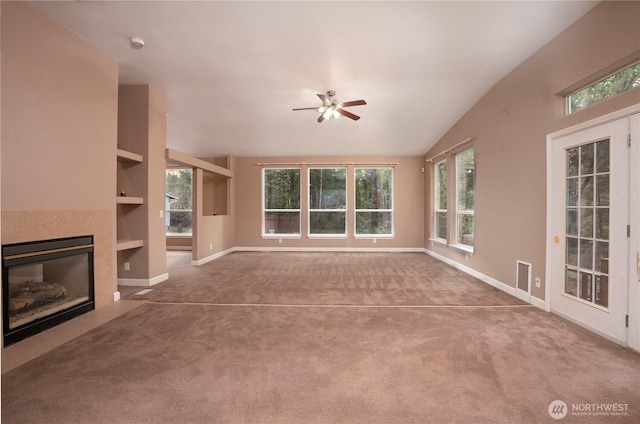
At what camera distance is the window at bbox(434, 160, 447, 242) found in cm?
711

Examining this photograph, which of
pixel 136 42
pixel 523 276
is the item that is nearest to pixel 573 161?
pixel 523 276

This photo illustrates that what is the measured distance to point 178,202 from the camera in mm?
8570

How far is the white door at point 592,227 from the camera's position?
2.81 m

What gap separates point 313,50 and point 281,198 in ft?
16.0

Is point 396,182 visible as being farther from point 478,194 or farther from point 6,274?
point 6,274

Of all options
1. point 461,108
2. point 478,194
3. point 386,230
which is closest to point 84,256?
point 478,194

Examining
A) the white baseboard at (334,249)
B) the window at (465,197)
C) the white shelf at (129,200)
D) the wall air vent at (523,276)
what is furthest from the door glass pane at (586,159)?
the white shelf at (129,200)

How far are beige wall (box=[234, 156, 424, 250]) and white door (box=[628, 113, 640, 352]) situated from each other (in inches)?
216

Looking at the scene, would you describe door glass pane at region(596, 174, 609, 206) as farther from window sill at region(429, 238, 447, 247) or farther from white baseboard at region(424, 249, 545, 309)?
window sill at region(429, 238, 447, 247)

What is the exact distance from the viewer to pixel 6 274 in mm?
2785

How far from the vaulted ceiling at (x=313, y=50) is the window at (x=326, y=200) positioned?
2271mm

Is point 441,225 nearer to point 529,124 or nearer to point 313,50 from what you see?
point 529,124

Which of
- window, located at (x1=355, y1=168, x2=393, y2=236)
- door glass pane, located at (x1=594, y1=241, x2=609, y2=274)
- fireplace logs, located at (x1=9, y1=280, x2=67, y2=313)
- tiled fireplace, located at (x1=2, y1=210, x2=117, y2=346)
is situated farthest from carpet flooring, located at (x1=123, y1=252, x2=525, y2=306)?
window, located at (x1=355, y1=168, x2=393, y2=236)

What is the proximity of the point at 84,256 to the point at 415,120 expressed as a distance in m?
5.68
